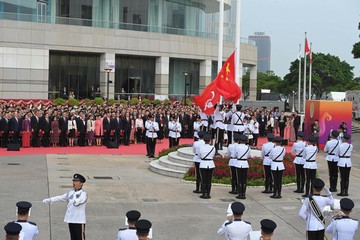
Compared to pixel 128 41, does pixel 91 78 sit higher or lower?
lower

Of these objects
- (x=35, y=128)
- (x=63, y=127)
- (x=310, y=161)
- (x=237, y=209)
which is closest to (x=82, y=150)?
(x=63, y=127)

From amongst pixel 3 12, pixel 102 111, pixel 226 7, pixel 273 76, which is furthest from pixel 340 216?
pixel 273 76

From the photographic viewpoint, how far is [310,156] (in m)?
16.5

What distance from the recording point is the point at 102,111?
30.1 metres

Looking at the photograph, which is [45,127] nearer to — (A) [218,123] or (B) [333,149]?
(A) [218,123]

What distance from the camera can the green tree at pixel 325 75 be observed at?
3105 inches

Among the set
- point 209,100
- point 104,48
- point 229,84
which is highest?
point 104,48

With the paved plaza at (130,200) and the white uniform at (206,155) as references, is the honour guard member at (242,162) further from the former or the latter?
the white uniform at (206,155)

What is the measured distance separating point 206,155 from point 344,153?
4.52 m

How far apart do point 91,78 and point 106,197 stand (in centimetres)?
3942

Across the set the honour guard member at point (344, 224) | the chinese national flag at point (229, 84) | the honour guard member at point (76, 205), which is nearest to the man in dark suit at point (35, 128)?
the chinese national flag at point (229, 84)

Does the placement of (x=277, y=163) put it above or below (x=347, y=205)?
below

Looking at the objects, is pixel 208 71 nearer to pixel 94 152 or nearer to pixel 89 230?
pixel 94 152

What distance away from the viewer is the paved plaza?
12.3 m
